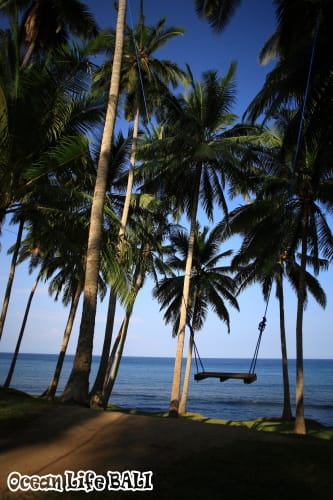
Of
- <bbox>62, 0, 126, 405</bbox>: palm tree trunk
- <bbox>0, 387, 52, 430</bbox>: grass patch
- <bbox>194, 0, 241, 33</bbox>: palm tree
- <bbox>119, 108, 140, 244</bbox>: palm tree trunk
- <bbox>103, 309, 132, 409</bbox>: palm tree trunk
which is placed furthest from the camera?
<bbox>103, 309, 132, 409</bbox>: palm tree trunk

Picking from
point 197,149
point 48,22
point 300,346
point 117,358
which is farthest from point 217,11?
point 117,358

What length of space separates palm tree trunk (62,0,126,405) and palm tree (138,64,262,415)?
5.66 m

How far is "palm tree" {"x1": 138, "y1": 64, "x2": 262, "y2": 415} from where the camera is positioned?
16.0m

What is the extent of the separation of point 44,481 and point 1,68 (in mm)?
9639

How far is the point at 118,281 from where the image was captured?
10641 mm

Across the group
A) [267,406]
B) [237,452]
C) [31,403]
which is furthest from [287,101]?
[267,406]

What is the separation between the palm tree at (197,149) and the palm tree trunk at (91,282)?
5.66 metres

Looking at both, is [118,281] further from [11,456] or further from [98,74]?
[98,74]

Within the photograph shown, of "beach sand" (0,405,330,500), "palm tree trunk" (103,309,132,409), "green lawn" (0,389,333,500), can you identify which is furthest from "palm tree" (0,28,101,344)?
"palm tree trunk" (103,309,132,409)

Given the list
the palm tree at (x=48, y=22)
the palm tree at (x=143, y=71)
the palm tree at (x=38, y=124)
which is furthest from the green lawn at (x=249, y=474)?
the palm tree at (x=48, y=22)

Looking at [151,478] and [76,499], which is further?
[151,478]

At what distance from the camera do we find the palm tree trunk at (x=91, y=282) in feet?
28.0

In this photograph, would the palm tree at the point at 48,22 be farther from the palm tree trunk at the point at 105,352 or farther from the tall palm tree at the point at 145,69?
the palm tree trunk at the point at 105,352

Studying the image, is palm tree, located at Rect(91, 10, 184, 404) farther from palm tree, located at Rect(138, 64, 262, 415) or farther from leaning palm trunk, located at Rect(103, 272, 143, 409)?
leaning palm trunk, located at Rect(103, 272, 143, 409)
